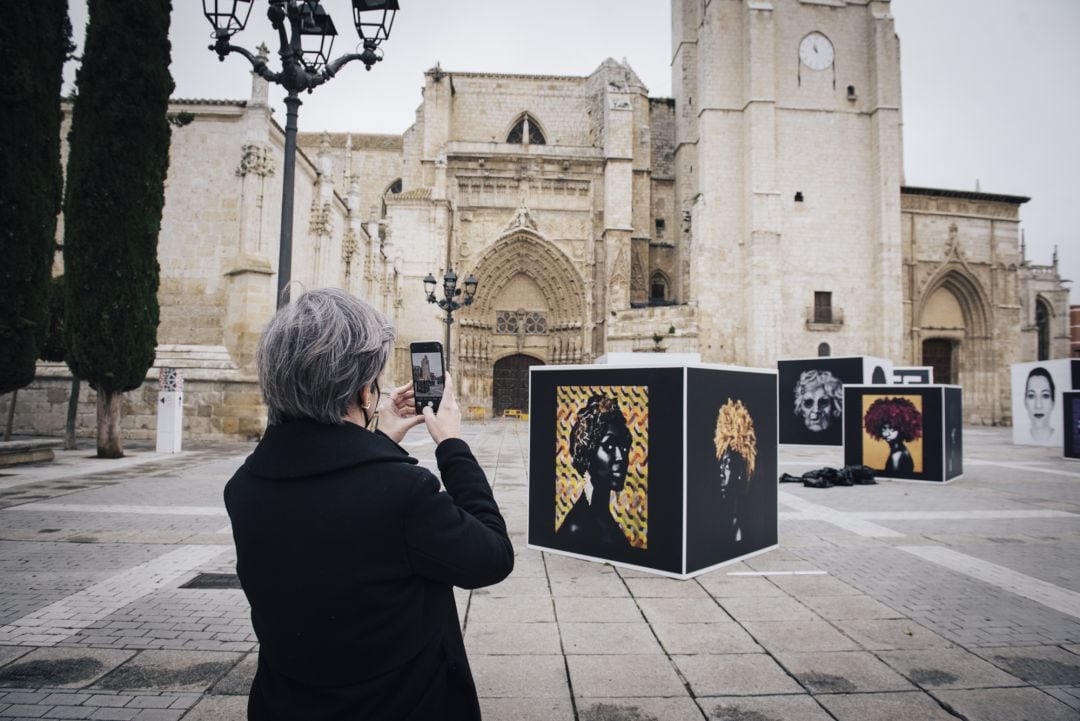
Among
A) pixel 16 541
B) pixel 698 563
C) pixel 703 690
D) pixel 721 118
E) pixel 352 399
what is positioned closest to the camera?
pixel 352 399

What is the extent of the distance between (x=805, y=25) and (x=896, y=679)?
2833 centimetres

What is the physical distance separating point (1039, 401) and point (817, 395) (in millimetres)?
6186

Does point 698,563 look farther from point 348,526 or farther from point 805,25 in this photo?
point 805,25

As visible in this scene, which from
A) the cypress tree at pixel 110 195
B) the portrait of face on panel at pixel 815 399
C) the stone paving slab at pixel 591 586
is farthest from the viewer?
the portrait of face on panel at pixel 815 399

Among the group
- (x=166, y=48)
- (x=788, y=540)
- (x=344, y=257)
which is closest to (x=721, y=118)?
(x=344, y=257)

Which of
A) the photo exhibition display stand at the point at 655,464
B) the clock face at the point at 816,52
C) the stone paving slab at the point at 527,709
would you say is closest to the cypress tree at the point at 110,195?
the photo exhibition display stand at the point at 655,464

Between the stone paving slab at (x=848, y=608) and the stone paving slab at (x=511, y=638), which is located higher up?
the stone paving slab at (x=848, y=608)

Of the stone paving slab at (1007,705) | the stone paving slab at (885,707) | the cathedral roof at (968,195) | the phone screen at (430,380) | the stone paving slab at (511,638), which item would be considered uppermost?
the cathedral roof at (968,195)

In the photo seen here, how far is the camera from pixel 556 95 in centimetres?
2717

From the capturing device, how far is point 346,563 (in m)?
1.09

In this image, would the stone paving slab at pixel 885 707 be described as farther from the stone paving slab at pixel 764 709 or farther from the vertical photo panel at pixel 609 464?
the vertical photo panel at pixel 609 464

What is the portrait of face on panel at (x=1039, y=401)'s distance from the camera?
14.2 m

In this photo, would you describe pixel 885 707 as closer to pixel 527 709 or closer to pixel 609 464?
pixel 527 709

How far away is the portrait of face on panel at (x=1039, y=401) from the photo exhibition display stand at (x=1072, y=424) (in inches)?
118
